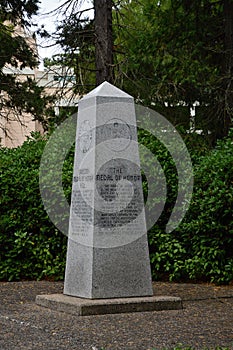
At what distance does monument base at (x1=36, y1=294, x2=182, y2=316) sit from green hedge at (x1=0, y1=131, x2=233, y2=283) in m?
2.14

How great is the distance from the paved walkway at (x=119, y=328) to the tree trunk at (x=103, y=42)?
7197 mm

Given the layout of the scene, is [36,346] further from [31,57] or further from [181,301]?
[31,57]

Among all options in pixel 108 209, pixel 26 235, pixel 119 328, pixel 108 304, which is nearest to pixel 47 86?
pixel 26 235

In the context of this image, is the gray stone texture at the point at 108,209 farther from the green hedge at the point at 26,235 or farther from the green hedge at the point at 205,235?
the green hedge at the point at 26,235

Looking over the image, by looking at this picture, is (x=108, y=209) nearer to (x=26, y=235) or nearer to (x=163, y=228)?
(x=163, y=228)

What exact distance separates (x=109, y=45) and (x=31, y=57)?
558 cm

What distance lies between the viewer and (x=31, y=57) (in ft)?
63.6

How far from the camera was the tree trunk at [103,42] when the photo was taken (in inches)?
561

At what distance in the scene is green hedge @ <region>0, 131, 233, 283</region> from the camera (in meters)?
9.35

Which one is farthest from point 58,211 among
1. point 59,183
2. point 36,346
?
point 36,346

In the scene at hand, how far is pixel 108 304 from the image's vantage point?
6945mm

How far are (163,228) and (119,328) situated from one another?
3.93 m

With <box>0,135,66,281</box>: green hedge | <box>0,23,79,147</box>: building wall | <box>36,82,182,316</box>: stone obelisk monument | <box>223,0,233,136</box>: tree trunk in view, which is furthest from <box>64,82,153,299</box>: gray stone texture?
<box>223,0,233,136</box>: tree trunk

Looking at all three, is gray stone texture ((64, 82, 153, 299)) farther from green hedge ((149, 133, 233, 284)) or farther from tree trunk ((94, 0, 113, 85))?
tree trunk ((94, 0, 113, 85))
